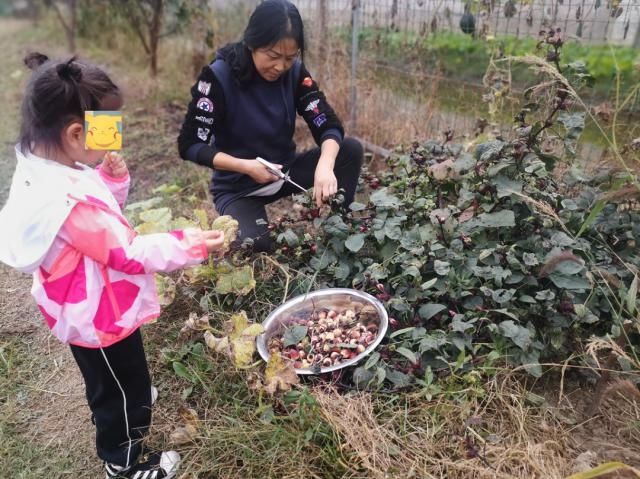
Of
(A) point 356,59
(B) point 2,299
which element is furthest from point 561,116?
(B) point 2,299

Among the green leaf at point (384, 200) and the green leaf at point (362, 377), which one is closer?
the green leaf at point (362, 377)

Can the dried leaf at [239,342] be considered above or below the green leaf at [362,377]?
above

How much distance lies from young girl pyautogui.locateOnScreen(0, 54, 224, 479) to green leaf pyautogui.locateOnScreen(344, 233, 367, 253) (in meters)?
0.68

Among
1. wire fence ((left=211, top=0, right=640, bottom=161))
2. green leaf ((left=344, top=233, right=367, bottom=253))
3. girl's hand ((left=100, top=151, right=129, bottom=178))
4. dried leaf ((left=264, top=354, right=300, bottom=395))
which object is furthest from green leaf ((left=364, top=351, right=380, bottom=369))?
wire fence ((left=211, top=0, right=640, bottom=161))

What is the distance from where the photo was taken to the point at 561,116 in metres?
1.90

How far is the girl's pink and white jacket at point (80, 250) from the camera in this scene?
1175 millimetres

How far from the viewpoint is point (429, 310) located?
1722mm

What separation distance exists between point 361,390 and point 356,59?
8.64ft

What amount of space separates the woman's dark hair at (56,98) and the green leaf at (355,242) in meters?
0.99

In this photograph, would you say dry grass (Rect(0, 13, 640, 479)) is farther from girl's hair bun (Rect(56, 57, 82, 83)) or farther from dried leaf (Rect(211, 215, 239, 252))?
girl's hair bun (Rect(56, 57, 82, 83))

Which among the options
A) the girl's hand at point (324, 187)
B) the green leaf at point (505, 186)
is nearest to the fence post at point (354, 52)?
the girl's hand at point (324, 187)

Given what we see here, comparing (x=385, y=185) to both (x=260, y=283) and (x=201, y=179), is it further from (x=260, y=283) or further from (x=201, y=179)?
(x=201, y=179)

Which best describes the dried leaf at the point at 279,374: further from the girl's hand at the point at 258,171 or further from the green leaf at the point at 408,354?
the girl's hand at the point at 258,171

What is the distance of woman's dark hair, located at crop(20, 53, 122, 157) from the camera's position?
120 centimetres
